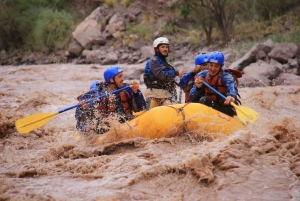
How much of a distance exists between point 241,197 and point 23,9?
905 inches

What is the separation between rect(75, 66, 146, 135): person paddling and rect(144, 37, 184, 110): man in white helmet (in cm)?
50

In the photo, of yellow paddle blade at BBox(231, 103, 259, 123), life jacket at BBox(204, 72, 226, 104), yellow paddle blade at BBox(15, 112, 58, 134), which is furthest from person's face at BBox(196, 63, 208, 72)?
yellow paddle blade at BBox(15, 112, 58, 134)

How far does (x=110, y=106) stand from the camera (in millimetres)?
6203

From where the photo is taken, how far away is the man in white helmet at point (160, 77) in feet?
22.0

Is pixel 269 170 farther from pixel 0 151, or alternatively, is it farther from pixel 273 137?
pixel 0 151

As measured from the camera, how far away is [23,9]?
24781 millimetres

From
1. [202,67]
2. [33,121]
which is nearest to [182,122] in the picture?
[202,67]

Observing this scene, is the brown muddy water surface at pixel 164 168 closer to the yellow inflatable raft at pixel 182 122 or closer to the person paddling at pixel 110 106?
the yellow inflatable raft at pixel 182 122

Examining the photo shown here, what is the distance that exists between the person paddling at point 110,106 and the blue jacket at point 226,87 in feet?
2.29

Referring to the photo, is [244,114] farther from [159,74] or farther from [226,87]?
[159,74]

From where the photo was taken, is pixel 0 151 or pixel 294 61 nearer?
pixel 0 151

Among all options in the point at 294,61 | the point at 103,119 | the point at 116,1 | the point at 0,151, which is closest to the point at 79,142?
the point at 103,119

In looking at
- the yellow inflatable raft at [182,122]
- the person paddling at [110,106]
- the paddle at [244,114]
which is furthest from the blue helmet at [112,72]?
the paddle at [244,114]

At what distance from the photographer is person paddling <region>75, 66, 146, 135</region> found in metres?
6.17
